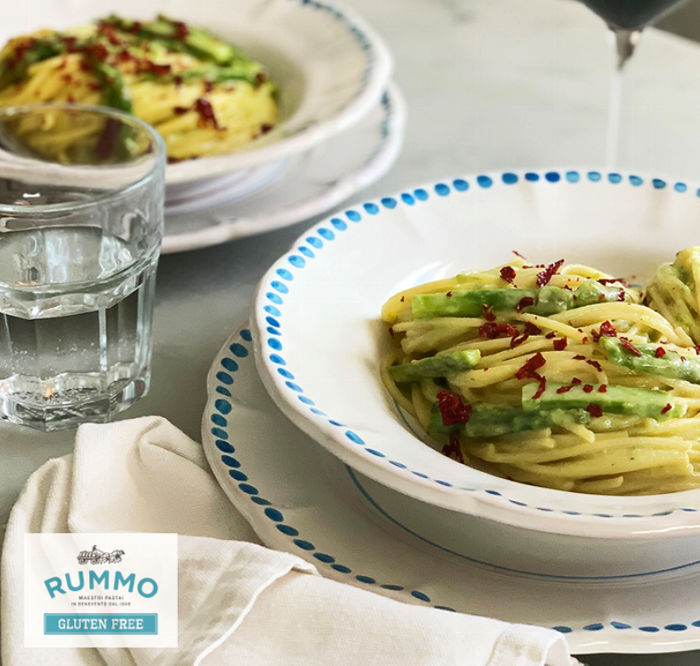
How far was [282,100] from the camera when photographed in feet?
7.28

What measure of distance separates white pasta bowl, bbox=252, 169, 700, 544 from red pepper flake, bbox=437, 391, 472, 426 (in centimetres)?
5

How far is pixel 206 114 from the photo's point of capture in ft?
6.47

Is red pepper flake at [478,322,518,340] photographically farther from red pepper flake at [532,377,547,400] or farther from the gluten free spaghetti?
red pepper flake at [532,377,547,400]

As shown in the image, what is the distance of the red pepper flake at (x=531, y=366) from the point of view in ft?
3.87

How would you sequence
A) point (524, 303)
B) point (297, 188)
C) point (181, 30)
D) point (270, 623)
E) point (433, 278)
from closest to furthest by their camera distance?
point (270, 623)
point (524, 303)
point (433, 278)
point (297, 188)
point (181, 30)

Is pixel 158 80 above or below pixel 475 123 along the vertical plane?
above

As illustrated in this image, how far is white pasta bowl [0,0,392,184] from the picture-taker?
172cm

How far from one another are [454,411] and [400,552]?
191mm

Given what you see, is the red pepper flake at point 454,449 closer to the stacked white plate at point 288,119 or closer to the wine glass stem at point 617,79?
the stacked white plate at point 288,119

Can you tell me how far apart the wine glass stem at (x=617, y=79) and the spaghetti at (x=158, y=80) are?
71 cm

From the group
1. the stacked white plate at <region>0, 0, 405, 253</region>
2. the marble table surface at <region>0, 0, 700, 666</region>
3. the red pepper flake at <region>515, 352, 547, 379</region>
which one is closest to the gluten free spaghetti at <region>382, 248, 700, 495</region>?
the red pepper flake at <region>515, 352, 547, 379</region>

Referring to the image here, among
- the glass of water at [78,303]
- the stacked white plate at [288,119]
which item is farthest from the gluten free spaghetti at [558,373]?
the stacked white plate at [288,119]

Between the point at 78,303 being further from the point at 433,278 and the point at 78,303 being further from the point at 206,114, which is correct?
the point at 206,114

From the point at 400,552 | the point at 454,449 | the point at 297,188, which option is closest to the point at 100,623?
the point at 400,552
